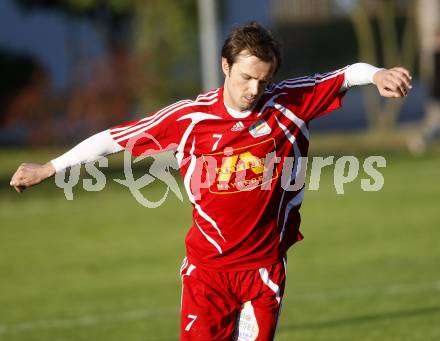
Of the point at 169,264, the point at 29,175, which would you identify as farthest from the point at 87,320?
the point at 29,175

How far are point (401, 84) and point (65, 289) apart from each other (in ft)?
25.6

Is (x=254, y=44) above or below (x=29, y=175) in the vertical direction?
above

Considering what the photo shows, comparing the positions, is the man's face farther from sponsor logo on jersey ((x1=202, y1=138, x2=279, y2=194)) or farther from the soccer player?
sponsor logo on jersey ((x1=202, y1=138, x2=279, y2=194))

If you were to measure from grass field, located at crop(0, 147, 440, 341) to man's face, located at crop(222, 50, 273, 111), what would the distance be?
3.64 m

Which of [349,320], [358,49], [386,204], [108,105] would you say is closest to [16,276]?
[349,320]

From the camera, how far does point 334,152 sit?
24781mm

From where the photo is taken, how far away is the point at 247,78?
5.31 m

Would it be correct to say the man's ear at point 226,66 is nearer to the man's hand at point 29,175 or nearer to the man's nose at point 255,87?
the man's nose at point 255,87

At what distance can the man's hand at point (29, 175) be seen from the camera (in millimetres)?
5445

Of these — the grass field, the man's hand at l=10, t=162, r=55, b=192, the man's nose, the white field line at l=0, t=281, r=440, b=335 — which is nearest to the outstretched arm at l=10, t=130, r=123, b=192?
the man's hand at l=10, t=162, r=55, b=192

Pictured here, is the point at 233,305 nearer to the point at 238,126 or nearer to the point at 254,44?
the point at 238,126

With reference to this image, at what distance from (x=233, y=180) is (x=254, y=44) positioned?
2.40 ft

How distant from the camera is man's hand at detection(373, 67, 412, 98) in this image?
512cm

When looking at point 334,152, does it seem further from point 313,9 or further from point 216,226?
point 313,9
